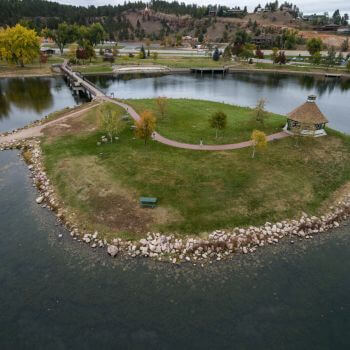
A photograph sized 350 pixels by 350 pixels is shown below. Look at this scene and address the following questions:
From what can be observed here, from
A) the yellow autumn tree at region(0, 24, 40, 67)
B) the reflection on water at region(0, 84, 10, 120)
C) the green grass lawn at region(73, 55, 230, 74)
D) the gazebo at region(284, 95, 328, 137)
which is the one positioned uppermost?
the yellow autumn tree at region(0, 24, 40, 67)

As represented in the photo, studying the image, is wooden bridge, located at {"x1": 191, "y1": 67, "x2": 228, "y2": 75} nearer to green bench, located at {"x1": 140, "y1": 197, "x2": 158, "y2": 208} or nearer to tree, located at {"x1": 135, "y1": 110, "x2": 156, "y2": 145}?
tree, located at {"x1": 135, "y1": 110, "x2": 156, "y2": 145}

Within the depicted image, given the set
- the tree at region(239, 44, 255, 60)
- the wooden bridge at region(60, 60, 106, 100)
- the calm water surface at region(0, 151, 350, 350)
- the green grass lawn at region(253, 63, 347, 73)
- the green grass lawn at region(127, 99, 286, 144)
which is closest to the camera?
the calm water surface at region(0, 151, 350, 350)

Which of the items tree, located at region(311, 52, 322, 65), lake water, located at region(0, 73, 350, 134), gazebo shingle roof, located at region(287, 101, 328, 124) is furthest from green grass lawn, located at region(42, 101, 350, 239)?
tree, located at region(311, 52, 322, 65)

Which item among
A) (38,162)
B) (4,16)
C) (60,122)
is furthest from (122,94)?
(4,16)

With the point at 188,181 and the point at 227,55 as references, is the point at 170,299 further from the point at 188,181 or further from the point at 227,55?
the point at 227,55

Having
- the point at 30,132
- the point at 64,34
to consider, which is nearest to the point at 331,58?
the point at 64,34

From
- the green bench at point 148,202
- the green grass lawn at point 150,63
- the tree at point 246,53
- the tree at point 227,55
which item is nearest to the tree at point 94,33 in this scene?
the green grass lawn at point 150,63

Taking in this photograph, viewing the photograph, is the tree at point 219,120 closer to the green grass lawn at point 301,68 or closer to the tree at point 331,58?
the green grass lawn at point 301,68

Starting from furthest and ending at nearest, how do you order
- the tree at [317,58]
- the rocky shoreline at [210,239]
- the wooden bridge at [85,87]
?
the tree at [317,58], the wooden bridge at [85,87], the rocky shoreline at [210,239]
